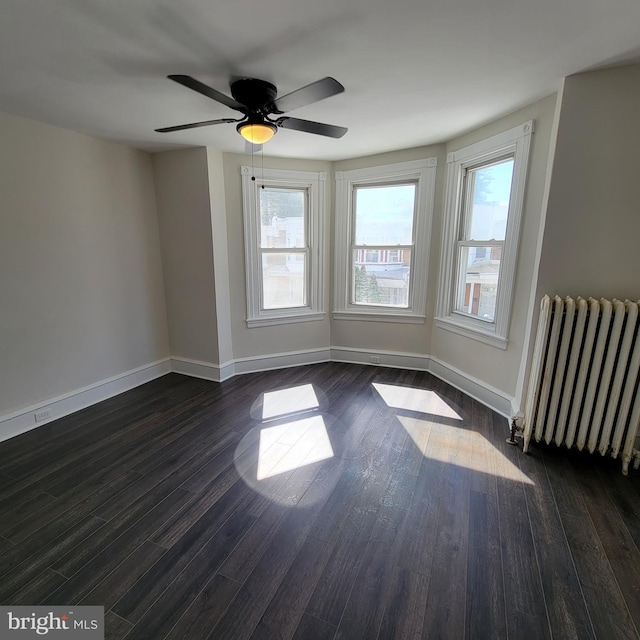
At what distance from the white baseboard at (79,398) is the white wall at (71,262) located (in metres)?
0.05

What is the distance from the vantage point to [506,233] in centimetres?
284

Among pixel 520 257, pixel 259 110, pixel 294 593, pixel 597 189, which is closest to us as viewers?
pixel 294 593

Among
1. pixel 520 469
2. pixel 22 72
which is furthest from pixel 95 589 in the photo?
pixel 22 72

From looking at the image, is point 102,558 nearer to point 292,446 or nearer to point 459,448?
point 292,446

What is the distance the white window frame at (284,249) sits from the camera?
3.73 m

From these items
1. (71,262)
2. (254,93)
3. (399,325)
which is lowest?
(399,325)

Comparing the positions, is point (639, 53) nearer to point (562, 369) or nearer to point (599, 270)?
point (599, 270)

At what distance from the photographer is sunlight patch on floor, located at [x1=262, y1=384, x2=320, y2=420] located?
10.0ft

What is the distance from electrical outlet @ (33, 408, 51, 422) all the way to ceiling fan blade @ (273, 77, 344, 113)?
3071mm

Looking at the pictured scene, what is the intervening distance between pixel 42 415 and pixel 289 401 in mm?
2140

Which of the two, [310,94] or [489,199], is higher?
[310,94]

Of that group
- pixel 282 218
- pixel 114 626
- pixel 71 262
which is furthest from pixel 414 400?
pixel 71 262

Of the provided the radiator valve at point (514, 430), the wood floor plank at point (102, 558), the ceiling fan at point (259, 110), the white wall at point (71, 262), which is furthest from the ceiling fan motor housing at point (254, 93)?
the radiator valve at point (514, 430)

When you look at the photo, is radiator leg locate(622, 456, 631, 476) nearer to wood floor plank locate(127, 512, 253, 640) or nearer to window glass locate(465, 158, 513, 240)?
window glass locate(465, 158, 513, 240)
